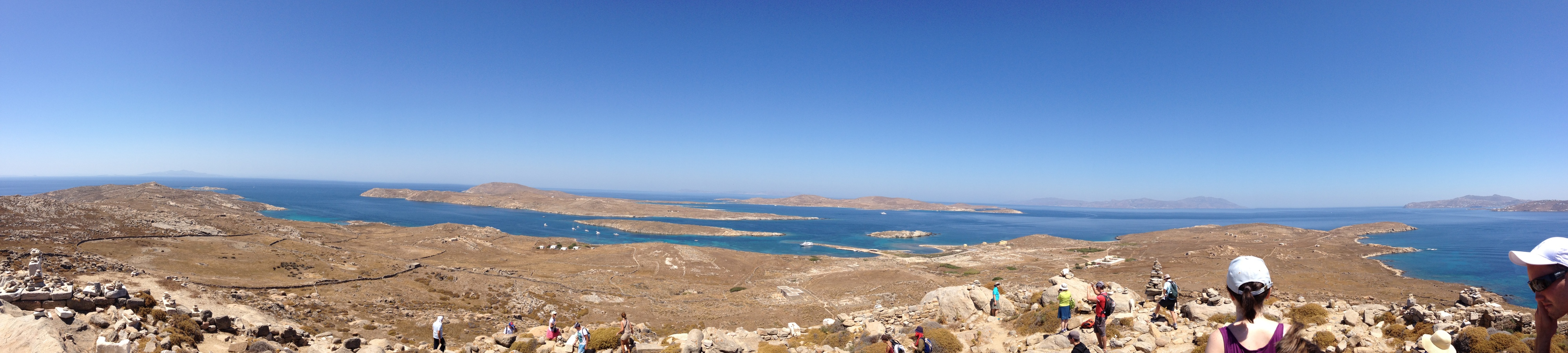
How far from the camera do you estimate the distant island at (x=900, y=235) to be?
105m

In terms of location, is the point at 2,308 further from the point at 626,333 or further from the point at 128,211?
the point at 128,211

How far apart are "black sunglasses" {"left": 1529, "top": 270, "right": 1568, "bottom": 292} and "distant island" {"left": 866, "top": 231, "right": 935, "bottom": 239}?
102 metres

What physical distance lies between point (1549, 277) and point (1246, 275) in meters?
1.63

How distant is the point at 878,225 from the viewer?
139000 mm

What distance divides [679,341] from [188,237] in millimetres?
47045

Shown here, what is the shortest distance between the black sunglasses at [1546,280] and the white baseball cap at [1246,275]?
1334 mm

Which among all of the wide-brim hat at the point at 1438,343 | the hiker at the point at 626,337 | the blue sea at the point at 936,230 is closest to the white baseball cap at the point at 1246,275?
the wide-brim hat at the point at 1438,343

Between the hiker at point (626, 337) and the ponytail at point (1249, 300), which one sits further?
the hiker at point (626, 337)

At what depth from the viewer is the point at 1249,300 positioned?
340 cm

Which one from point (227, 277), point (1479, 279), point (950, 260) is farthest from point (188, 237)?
point (1479, 279)

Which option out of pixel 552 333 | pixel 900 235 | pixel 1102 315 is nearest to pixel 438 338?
pixel 552 333

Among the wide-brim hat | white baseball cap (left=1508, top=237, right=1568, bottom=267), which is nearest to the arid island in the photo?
the wide-brim hat

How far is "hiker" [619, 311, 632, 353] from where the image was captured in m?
15.1

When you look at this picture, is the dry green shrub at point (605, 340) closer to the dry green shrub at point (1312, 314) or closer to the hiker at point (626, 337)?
the hiker at point (626, 337)
